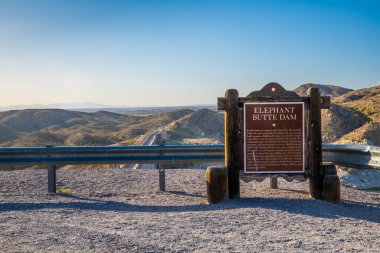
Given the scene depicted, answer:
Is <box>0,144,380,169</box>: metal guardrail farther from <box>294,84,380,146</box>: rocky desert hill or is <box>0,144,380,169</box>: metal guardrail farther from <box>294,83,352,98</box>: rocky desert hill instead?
<box>294,83,352,98</box>: rocky desert hill

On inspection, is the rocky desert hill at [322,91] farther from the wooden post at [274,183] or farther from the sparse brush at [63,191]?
the sparse brush at [63,191]

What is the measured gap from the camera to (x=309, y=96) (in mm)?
8195

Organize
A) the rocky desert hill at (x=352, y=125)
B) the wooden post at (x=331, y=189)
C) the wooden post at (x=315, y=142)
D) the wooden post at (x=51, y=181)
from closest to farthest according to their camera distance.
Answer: the wooden post at (x=331, y=189) → the wooden post at (x=315, y=142) → the wooden post at (x=51, y=181) → the rocky desert hill at (x=352, y=125)

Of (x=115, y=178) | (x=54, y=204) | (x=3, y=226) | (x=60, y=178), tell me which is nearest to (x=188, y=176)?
(x=115, y=178)

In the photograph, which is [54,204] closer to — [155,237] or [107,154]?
[107,154]

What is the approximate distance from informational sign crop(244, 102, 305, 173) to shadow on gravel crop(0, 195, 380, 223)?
692 mm

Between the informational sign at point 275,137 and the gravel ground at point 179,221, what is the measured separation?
60 centimetres

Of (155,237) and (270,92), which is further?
(270,92)

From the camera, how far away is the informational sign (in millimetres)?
→ 8109

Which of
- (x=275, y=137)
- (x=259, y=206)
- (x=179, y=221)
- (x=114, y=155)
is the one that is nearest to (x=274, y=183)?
(x=275, y=137)

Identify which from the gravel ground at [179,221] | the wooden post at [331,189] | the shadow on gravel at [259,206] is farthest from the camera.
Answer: the wooden post at [331,189]

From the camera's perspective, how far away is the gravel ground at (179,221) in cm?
517

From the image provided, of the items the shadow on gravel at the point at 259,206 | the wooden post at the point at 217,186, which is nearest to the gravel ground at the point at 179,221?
the shadow on gravel at the point at 259,206

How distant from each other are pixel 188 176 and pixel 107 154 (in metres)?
2.41
